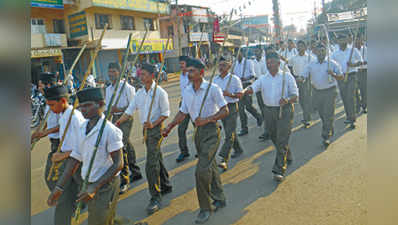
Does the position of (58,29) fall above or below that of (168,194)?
above

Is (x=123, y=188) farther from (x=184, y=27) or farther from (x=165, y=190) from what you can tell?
(x=184, y=27)

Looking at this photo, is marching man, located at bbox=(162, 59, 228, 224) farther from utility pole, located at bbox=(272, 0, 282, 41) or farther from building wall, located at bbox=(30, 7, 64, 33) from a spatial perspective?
building wall, located at bbox=(30, 7, 64, 33)

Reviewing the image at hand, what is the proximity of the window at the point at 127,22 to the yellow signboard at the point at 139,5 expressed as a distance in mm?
1188

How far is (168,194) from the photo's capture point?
430 cm

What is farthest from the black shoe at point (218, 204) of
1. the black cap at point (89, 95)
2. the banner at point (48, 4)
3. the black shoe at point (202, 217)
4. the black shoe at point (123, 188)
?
the banner at point (48, 4)

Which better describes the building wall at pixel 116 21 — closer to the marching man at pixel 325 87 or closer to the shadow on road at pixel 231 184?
the marching man at pixel 325 87

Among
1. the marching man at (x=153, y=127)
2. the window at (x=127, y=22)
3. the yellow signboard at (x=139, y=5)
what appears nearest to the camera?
the marching man at (x=153, y=127)

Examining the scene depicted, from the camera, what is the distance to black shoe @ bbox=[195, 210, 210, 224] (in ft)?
11.3

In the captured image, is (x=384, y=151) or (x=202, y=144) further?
(x=202, y=144)

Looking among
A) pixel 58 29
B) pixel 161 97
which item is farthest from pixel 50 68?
pixel 161 97

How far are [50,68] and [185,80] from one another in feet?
46.5

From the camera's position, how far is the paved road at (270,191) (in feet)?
11.5

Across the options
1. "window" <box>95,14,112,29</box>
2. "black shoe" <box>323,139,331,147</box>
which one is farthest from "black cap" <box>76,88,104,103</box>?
"window" <box>95,14,112,29</box>

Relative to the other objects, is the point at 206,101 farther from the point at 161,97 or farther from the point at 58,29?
the point at 58,29
